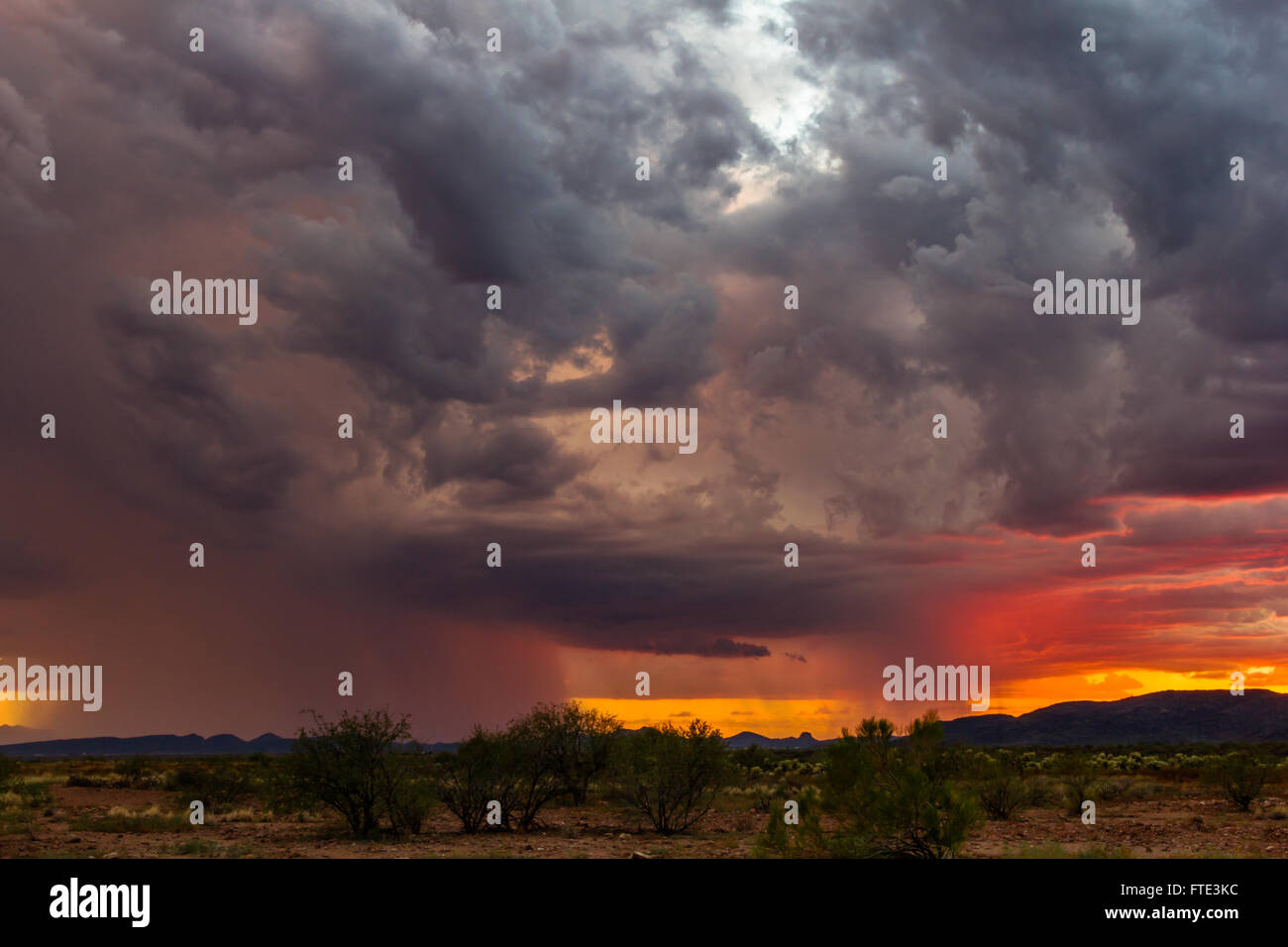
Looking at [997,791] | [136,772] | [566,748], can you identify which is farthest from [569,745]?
[136,772]

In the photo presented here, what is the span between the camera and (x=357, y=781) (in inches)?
1142

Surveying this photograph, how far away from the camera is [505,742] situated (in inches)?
1231

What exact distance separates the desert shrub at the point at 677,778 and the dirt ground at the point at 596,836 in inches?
27.6

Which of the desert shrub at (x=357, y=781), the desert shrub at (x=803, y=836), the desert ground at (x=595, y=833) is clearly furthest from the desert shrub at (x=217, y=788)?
the desert shrub at (x=803, y=836)

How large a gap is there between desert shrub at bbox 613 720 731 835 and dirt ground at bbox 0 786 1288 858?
70cm

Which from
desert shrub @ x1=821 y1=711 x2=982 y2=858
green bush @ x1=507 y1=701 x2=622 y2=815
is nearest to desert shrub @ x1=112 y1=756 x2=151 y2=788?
green bush @ x1=507 y1=701 x2=622 y2=815

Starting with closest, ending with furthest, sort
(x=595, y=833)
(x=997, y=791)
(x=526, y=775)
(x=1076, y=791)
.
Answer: (x=595, y=833) → (x=526, y=775) → (x=997, y=791) → (x=1076, y=791)

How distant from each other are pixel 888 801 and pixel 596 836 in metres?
12.3

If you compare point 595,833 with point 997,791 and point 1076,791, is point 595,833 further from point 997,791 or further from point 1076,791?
point 1076,791

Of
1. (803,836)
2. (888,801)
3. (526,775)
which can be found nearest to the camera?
(888,801)

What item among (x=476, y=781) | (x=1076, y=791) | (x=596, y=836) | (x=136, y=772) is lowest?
(x=136, y=772)
